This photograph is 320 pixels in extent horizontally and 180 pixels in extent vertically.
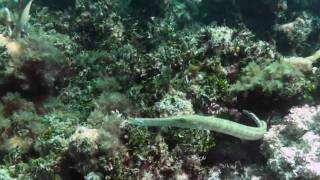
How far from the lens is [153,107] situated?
17.1ft

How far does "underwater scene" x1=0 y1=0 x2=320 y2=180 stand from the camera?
470cm

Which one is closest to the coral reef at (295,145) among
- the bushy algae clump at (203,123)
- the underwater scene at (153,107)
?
the underwater scene at (153,107)

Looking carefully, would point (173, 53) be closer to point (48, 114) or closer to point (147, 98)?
point (147, 98)

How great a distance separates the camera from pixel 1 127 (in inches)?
217

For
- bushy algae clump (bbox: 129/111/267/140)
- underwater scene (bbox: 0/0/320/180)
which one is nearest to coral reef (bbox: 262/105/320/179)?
underwater scene (bbox: 0/0/320/180)

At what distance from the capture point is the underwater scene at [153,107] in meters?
4.70

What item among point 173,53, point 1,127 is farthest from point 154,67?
point 1,127

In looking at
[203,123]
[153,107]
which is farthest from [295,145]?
[153,107]

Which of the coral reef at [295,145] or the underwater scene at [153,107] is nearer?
the underwater scene at [153,107]

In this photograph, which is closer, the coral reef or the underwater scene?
the underwater scene

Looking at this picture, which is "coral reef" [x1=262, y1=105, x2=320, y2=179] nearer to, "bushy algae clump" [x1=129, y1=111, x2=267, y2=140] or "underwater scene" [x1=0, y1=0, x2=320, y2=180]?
"underwater scene" [x1=0, y1=0, x2=320, y2=180]

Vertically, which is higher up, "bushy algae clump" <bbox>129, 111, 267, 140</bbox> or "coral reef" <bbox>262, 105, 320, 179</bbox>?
"bushy algae clump" <bbox>129, 111, 267, 140</bbox>

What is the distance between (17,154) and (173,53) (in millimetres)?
2829

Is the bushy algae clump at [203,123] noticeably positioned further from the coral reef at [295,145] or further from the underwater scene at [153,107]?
the coral reef at [295,145]
